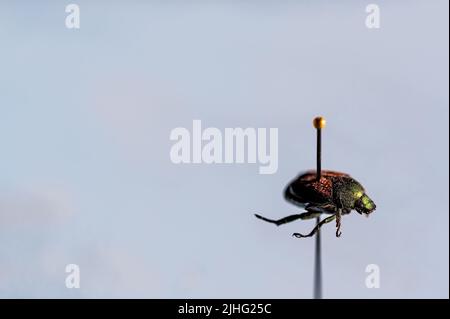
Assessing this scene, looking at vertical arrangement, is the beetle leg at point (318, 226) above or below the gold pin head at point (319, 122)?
below

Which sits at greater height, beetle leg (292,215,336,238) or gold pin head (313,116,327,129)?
gold pin head (313,116,327,129)

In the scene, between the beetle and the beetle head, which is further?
the beetle head

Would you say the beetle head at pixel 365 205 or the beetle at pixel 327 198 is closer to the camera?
the beetle at pixel 327 198
